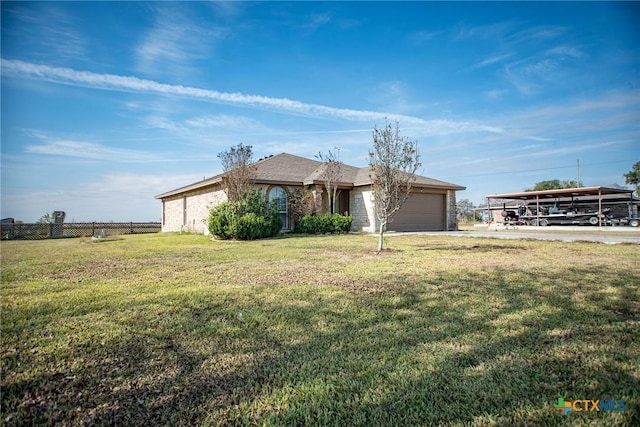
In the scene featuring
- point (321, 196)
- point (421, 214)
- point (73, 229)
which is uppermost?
point (321, 196)

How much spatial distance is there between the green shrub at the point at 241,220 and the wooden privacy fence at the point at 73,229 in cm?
Result: 879

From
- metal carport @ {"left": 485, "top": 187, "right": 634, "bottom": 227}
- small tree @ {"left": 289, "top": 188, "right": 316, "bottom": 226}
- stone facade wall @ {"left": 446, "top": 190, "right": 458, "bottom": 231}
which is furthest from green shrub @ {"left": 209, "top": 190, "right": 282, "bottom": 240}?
metal carport @ {"left": 485, "top": 187, "right": 634, "bottom": 227}

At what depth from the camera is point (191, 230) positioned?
805 inches

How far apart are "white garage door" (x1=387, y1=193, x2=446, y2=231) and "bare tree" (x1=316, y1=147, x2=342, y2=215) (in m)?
3.78

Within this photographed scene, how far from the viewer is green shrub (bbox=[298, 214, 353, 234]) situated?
16.2 meters

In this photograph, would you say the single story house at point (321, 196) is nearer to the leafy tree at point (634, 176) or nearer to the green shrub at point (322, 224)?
the green shrub at point (322, 224)

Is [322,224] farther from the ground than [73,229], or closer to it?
farther from the ground

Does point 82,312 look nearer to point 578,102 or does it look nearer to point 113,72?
point 113,72

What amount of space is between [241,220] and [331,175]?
6233 millimetres

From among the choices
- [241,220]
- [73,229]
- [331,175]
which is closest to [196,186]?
[241,220]

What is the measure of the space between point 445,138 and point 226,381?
2344 cm

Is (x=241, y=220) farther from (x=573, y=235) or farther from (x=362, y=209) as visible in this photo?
(x=573, y=235)

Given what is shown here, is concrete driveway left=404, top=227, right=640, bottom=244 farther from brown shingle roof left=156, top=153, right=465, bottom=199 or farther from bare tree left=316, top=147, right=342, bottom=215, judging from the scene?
bare tree left=316, top=147, right=342, bottom=215

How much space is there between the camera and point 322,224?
16266 mm
